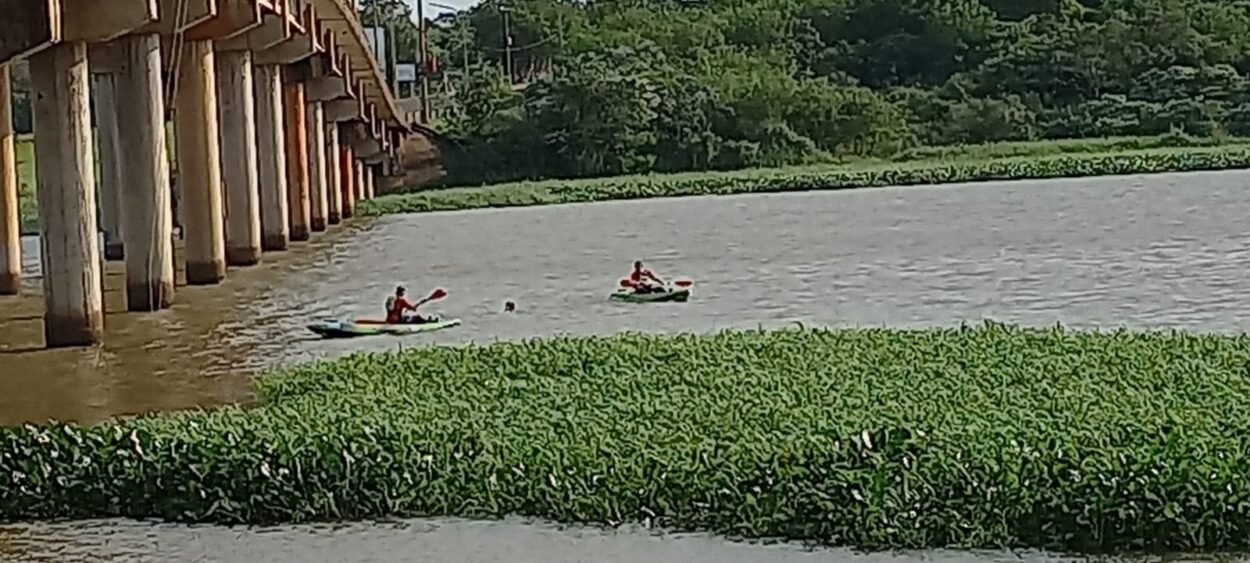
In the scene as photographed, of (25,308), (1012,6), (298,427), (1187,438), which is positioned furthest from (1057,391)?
(1012,6)

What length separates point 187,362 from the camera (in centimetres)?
2058

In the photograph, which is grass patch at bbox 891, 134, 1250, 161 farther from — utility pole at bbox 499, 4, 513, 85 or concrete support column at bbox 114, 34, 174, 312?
concrete support column at bbox 114, 34, 174, 312

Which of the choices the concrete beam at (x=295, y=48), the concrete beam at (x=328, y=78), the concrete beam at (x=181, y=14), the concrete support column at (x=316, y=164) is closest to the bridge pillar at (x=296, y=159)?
the concrete beam at (x=328, y=78)

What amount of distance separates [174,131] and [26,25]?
10.9 meters

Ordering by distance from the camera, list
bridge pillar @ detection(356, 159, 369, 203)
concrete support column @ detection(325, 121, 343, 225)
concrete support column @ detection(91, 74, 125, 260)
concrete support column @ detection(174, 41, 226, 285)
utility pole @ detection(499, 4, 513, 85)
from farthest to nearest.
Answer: utility pole @ detection(499, 4, 513, 85)
bridge pillar @ detection(356, 159, 369, 203)
concrete support column @ detection(325, 121, 343, 225)
concrete support column @ detection(91, 74, 125, 260)
concrete support column @ detection(174, 41, 226, 285)

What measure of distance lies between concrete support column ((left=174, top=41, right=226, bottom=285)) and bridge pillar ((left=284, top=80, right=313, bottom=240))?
10.6 metres

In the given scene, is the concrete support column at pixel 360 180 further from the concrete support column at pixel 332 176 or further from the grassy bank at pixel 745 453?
the grassy bank at pixel 745 453

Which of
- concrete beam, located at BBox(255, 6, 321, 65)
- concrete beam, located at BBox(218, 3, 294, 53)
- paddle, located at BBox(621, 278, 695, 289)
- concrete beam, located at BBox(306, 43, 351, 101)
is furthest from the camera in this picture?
concrete beam, located at BBox(306, 43, 351, 101)

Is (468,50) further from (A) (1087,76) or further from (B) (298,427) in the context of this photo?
(B) (298,427)

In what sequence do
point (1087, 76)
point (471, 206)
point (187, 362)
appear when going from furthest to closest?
point (1087, 76) → point (471, 206) → point (187, 362)

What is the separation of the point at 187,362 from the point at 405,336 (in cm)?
236

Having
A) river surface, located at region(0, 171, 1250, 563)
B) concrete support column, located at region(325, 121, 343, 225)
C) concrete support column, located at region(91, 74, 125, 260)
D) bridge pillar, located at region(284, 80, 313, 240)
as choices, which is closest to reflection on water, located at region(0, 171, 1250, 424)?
river surface, located at region(0, 171, 1250, 563)

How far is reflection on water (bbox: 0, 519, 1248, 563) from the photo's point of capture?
38.2ft

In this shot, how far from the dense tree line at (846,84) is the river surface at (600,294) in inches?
772
